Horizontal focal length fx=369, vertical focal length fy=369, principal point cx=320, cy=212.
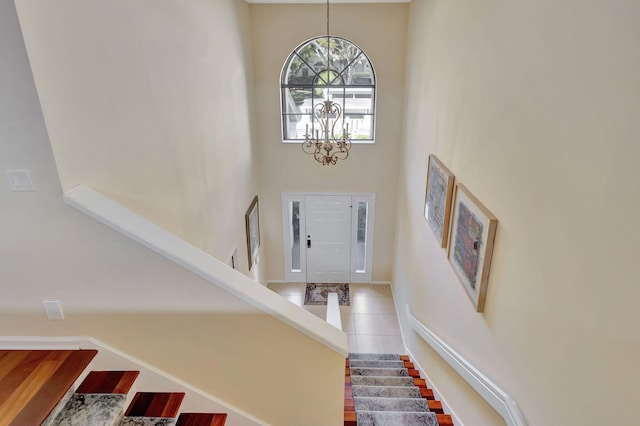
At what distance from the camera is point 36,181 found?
1.71 metres

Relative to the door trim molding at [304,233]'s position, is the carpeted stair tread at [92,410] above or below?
above

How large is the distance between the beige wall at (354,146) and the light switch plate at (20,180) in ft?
14.3

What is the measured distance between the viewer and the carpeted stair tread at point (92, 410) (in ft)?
5.78

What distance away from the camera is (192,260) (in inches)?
74.4

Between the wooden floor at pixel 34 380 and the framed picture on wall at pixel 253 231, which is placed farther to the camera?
the framed picture on wall at pixel 253 231

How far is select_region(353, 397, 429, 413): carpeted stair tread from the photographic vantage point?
3.10 m

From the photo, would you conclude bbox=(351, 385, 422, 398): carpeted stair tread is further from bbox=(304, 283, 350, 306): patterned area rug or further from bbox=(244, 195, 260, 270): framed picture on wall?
bbox=(304, 283, 350, 306): patterned area rug

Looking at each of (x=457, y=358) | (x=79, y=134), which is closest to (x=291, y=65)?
(x=79, y=134)

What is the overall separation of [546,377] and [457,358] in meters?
1.17

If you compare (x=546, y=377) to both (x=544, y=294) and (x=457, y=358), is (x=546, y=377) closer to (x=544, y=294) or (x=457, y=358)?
(x=544, y=294)

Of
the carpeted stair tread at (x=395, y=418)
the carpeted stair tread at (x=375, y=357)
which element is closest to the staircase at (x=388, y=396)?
the carpeted stair tread at (x=395, y=418)

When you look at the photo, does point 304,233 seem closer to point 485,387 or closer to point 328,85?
point 328,85

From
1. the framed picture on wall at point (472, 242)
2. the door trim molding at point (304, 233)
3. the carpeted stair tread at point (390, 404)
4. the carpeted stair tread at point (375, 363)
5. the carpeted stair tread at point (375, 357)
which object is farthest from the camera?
the door trim molding at point (304, 233)

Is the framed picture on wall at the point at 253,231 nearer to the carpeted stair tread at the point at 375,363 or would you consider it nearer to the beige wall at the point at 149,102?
the beige wall at the point at 149,102
